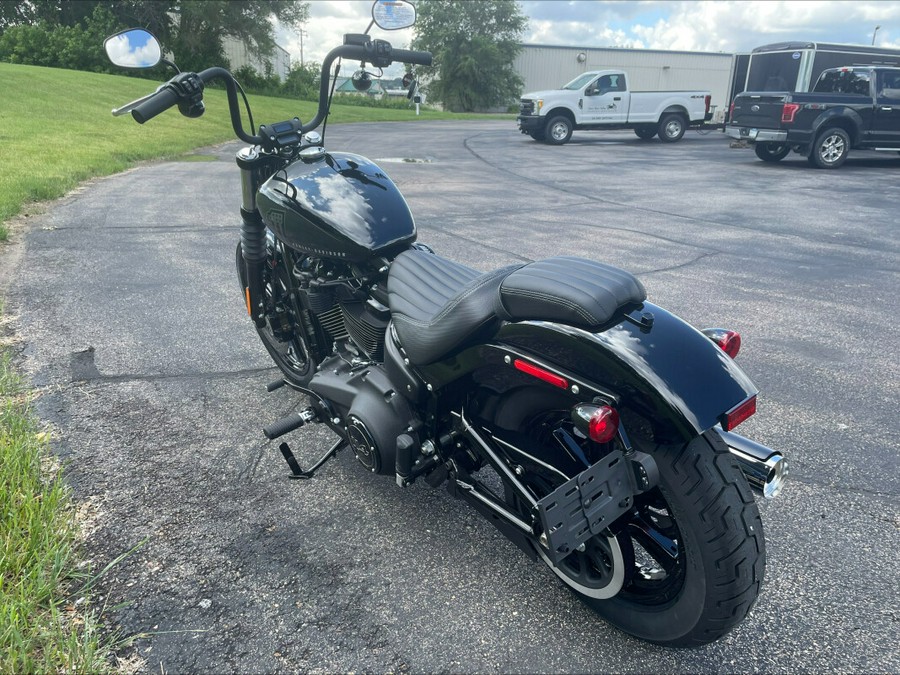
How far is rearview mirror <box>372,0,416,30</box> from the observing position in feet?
10.6

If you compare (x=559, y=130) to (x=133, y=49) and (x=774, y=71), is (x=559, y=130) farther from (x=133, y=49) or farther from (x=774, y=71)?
(x=133, y=49)

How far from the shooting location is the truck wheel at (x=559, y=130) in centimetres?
1964

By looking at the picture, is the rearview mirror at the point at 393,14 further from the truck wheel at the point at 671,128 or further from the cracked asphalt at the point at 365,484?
the truck wheel at the point at 671,128

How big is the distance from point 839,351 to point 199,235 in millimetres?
6477

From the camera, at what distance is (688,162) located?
51.9ft

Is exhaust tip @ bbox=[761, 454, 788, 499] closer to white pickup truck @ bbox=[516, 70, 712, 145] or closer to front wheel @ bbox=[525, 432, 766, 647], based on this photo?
front wheel @ bbox=[525, 432, 766, 647]

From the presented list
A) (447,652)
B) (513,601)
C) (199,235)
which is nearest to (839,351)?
(513,601)

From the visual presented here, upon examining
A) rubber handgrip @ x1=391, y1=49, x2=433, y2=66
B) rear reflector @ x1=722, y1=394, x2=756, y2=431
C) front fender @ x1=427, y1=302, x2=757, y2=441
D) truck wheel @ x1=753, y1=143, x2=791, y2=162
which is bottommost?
truck wheel @ x1=753, y1=143, x2=791, y2=162

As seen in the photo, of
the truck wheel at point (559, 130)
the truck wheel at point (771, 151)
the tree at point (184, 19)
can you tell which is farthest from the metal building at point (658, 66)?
the truck wheel at point (771, 151)

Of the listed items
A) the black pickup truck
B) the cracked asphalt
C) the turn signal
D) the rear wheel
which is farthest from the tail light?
the turn signal

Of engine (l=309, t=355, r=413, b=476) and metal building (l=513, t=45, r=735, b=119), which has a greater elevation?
metal building (l=513, t=45, r=735, b=119)

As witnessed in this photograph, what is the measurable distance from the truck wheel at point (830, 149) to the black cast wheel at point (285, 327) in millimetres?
14226

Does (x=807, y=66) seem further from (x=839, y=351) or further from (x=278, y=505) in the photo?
(x=278, y=505)

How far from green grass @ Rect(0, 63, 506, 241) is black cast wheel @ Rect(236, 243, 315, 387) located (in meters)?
4.82
